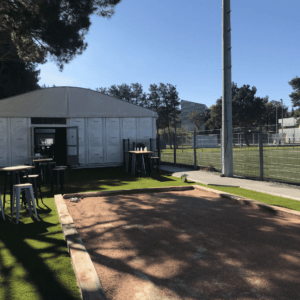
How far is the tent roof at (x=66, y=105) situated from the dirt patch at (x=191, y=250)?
31.2 feet

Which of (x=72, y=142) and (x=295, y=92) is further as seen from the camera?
(x=295, y=92)

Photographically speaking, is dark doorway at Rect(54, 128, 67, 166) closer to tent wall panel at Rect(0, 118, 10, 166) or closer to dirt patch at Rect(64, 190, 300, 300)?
tent wall panel at Rect(0, 118, 10, 166)

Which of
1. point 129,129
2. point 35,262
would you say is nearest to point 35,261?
point 35,262

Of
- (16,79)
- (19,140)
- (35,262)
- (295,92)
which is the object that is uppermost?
(295,92)

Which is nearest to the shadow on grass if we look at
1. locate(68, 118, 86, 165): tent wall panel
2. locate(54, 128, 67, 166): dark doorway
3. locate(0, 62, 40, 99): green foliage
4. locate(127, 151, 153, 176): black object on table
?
locate(127, 151, 153, 176): black object on table

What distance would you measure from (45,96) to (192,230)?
12.2 m

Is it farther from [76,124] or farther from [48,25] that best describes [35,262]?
[48,25]

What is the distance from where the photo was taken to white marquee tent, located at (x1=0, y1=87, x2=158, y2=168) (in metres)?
13.3

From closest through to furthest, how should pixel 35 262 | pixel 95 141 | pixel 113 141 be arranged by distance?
pixel 35 262
pixel 95 141
pixel 113 141

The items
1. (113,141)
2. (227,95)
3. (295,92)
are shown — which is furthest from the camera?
(295,92)

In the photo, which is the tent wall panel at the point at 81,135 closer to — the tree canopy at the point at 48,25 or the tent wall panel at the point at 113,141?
the tent wall panel at the point at 113,141

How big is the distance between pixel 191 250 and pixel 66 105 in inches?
488

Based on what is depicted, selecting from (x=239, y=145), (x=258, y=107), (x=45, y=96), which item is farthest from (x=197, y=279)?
(x=258, y=107)

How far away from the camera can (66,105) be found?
14.1 metres
